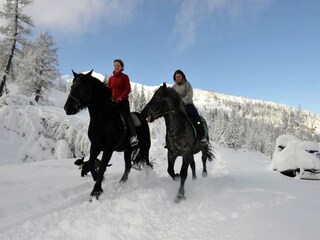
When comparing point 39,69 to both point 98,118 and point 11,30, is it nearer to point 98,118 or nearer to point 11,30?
point 11,30

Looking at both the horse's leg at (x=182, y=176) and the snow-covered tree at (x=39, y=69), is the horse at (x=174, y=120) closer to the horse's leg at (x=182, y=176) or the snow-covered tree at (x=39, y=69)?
the horse's leg at (x=182, y=176)

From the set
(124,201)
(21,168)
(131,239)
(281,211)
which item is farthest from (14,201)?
(281,211)

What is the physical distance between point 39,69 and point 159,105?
4057cm

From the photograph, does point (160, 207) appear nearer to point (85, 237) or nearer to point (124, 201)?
point (124, 201)

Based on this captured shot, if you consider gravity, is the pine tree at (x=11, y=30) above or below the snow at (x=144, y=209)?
above

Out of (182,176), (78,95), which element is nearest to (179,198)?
(182,176)

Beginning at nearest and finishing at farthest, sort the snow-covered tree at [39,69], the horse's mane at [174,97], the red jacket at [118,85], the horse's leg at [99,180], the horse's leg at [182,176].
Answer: the horse's leg at [99,180]
the horse's leg at [182,176]
the horse's mane at [174,97]
the red jacket at [118,85]
the snow-covered tree at [39,69]

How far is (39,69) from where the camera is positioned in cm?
4391

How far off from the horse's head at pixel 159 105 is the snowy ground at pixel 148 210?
74.9 inches

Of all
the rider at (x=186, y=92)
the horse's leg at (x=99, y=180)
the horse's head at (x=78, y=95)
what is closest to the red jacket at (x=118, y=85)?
the horse's head at (x=78, y=95)

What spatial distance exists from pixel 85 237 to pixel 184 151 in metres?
3.95

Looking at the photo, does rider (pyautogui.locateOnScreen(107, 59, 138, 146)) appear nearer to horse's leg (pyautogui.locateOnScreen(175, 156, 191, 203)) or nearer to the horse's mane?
the horse's mane

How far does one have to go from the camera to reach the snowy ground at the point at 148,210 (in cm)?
507

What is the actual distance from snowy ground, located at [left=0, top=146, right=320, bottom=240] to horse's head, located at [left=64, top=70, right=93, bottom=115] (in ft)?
6.83
